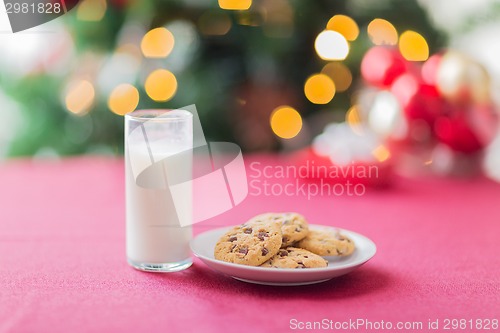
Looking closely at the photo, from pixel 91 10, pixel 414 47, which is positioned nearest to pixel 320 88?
pixel 414 47

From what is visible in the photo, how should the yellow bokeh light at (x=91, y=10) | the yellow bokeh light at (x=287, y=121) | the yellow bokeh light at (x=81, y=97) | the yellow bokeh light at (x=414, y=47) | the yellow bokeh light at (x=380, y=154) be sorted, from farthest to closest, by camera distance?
1. the yellow bokeh light at (x=287, y=121)
2. the yellow bokeh light at (x=81, y=97)
3. the yellow bokeh light at (x=91, y=10)
4. the yellow bokeh light at (x=414, y=47)
5. the yellow bokeh light at (x=380, y=154)

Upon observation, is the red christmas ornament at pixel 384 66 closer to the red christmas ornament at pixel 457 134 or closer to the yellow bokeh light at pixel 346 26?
the red christmas ornament at pixel 457 134

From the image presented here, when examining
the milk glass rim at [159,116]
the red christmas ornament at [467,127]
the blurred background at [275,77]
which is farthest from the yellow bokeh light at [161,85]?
the milk glass rim at [159,116]

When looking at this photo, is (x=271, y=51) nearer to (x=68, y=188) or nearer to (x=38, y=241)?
(x=68, y=188)

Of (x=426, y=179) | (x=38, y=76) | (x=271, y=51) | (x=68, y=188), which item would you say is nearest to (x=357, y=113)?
(x=426, y=179)

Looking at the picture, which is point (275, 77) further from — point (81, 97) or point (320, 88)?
point (81, 97)

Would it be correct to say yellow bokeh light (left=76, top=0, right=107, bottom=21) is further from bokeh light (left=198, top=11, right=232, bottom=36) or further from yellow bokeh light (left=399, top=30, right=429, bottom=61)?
yellow bokeh light (left=399, top=30, right=429, bottom=61)
